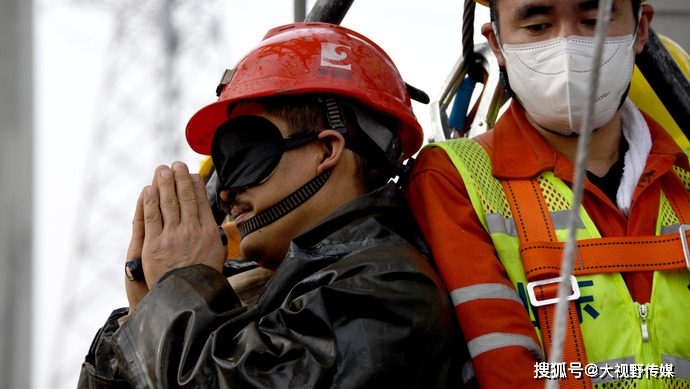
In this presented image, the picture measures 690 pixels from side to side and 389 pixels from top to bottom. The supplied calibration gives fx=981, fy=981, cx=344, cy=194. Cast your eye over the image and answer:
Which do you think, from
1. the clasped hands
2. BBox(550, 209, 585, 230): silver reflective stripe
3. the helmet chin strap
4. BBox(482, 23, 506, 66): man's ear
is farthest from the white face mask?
the clasped hands

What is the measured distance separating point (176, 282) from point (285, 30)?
961mm

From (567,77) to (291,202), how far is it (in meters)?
0.87

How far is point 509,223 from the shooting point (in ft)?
9.07

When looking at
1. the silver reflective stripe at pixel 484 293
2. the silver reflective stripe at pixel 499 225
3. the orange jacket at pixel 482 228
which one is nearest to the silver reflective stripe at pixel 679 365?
the orange jacket at pixel 482 228

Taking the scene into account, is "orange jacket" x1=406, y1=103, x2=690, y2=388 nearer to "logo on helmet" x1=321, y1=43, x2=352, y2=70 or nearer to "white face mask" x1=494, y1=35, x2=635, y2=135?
"white face mask" x1=494, y1=35, x2=635, y2=135

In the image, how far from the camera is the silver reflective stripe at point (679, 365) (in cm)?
258

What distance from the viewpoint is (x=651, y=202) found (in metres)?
2.83

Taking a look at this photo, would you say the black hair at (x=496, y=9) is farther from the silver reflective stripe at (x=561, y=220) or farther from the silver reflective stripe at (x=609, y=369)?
the silver reflective stripe at (x=609, y=369)

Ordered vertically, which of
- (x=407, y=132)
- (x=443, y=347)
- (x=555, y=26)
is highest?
(x=555, y=26)

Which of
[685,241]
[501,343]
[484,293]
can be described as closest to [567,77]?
[685,241]

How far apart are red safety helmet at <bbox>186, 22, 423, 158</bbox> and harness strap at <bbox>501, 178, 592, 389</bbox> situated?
18.4 inches

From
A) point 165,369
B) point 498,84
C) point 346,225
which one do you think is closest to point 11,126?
point 165,369

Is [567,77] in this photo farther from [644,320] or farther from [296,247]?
[296,247]

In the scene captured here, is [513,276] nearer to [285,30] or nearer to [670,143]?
[670,143]
